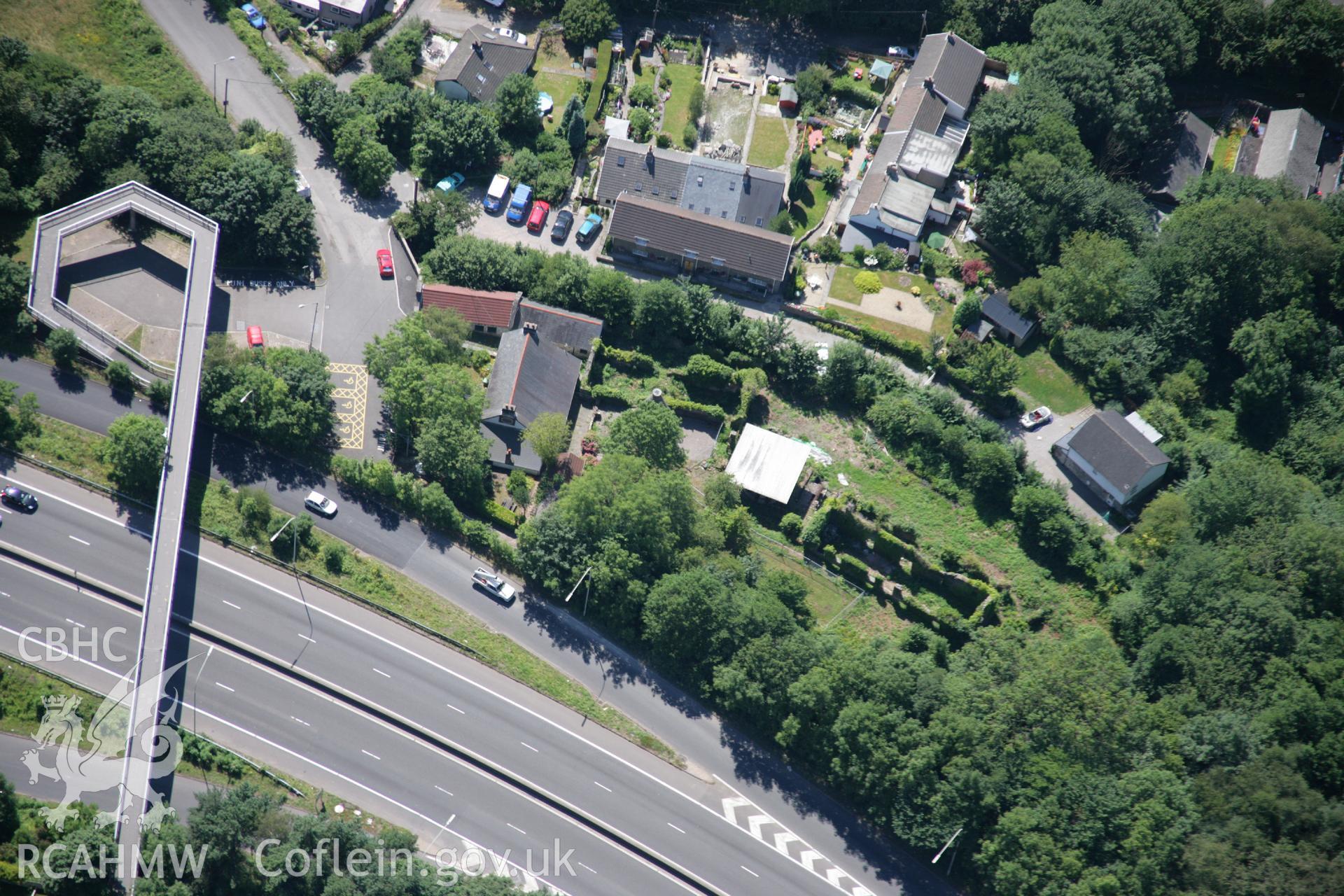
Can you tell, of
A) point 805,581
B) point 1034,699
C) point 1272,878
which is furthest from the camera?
point 805,581

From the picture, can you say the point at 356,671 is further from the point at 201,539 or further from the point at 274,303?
the point at 274,303

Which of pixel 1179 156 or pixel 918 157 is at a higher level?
pixel 1179 156

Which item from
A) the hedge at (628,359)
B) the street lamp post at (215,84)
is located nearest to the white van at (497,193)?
the hedge at (628,359)

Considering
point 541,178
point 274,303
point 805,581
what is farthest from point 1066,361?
point 274,303

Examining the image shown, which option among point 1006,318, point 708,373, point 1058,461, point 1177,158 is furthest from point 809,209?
point 1177,158

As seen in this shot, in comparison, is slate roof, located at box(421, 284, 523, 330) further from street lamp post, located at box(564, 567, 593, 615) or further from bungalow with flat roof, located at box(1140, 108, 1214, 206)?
bungalow with flat roof, located at box(1140, 108, 1214, 206)

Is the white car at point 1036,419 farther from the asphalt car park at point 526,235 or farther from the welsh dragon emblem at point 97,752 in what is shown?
the welsh dragon emblem at point 97,752

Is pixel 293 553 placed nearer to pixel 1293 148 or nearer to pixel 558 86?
pixel 558 86
